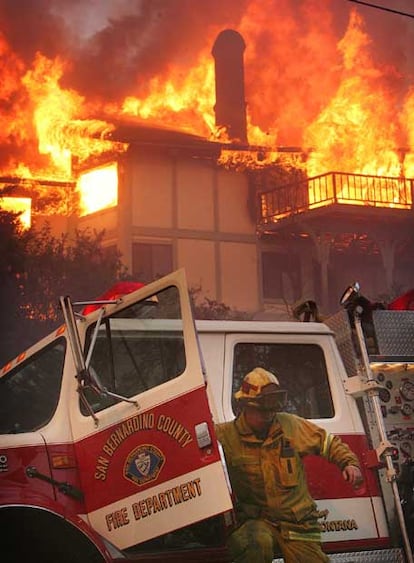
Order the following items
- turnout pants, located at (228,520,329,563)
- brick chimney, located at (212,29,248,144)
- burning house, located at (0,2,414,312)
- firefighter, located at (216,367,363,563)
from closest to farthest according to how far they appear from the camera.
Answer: turnout pants, located at (228,520,329,563), firefighter, located at (216,367,363,563), burning house, located at (0,2,414,312), brick chimney, located at (212,29,248,144)

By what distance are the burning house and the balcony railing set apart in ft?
0.08

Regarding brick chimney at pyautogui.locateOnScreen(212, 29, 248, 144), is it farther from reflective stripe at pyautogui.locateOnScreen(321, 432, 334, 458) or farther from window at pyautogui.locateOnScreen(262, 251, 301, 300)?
reflective stripe at pyautogui.locateOnScreen(321, 432, 334, 458)

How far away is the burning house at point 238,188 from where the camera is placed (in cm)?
1380

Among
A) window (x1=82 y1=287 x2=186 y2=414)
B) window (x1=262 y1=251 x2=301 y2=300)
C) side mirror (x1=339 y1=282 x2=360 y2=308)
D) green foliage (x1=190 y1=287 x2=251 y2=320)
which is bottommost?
window (x1=82 y1=287 x2=186 y2=414)

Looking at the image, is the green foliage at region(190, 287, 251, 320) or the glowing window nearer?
the green foliage at region(190, 287, 251, 320)

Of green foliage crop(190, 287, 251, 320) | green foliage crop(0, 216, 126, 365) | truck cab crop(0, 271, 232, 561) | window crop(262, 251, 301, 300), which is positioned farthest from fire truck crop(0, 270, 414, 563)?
window crop(262, 251, 301, 300)

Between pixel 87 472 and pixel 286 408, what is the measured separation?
1.18 m

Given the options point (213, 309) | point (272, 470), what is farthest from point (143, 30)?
point (272, 470)

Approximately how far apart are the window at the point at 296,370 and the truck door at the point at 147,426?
58cm

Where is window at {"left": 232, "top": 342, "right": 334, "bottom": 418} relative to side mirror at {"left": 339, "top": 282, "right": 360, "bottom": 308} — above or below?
below

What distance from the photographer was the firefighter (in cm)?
Result: 378

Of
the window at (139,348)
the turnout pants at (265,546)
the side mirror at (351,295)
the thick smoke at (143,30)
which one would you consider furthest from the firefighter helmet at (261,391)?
the thick smoke at (143,30)

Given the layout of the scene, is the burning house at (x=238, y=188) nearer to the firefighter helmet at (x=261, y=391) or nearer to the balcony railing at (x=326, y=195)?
the balcony railing at (x=326, y=195)

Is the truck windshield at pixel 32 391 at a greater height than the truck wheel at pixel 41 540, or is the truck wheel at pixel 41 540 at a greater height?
the truck windshield at pixel 32 391
